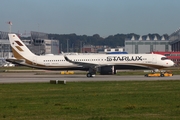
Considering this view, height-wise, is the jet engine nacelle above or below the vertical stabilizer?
below

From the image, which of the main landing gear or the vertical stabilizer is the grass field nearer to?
the main landing gear

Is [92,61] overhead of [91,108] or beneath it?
overhead

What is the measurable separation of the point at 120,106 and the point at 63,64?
134 feet

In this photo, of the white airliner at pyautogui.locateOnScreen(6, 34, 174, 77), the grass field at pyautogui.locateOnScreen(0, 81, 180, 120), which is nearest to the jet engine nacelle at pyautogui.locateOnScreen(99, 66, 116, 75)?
the white airliner at pyautogui.locateOnScreen(6, 34, 174, 77)

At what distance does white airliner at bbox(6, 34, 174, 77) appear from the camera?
202 feet

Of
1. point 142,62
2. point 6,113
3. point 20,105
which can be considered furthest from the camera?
point 142,62

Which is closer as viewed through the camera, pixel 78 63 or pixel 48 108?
pixel 48 108

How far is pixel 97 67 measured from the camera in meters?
62.5

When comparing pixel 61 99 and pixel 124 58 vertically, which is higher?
pixel 124 58

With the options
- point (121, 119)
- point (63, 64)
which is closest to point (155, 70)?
point (63, 64)

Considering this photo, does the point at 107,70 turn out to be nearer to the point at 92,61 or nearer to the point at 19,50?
the point at 92,61

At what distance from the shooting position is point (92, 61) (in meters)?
63.9

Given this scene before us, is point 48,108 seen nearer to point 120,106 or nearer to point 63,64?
point 120,106

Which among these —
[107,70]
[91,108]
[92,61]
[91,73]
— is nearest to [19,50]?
[92,61]
